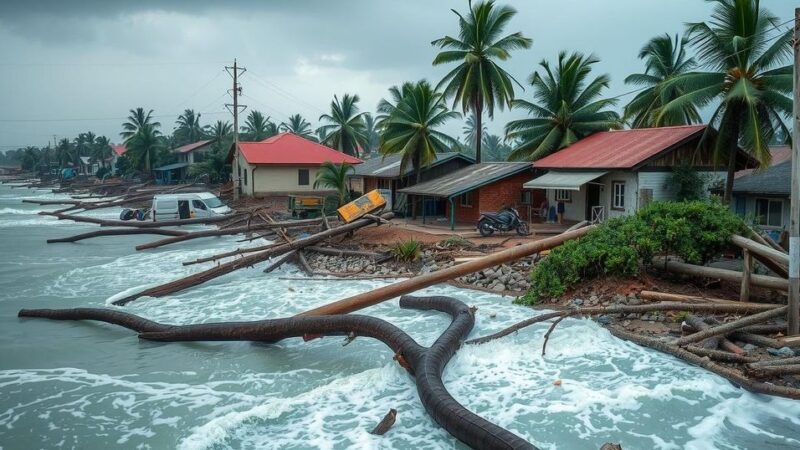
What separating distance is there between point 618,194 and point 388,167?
13.4 meters

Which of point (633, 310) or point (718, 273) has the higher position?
point (718, 273)

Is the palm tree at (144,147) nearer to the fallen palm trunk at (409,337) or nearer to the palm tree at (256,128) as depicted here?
the palm tree at (256,128)

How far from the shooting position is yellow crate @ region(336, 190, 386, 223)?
69.9ft

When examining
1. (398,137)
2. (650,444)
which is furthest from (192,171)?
(650,444)

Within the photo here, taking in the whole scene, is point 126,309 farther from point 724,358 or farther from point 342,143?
point 342,143

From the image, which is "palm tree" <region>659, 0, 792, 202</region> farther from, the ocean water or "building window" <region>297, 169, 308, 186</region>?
"building window" <region>297, 169, 308, 186</region>

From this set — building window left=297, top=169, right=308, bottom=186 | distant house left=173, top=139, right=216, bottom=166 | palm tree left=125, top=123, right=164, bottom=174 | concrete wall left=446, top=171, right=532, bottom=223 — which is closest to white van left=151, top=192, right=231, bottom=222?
building window left=297, top=169, right=308, bottom=186

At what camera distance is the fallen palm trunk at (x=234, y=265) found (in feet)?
51.4

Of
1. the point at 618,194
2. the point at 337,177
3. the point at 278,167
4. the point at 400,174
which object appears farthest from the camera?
the point at 278,167

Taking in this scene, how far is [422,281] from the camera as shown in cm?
1187

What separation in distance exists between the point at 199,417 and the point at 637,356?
703cm

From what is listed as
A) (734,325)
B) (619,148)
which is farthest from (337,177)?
(734,325)

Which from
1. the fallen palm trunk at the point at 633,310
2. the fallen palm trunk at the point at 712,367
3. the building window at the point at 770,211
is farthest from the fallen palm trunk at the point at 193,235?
the building window at the point at 770,211

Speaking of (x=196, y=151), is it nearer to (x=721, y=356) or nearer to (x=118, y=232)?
(x=118, y=232)
